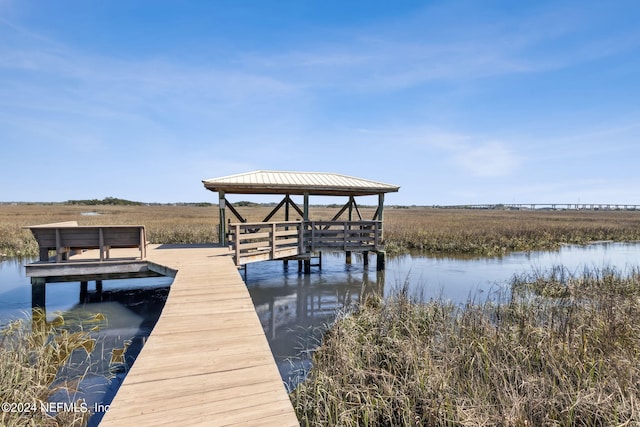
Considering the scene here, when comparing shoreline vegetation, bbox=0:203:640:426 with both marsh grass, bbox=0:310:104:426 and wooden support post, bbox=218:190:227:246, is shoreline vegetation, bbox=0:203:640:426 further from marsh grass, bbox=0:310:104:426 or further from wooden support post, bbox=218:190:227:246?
wooden support post, bbox=218:190:227:246

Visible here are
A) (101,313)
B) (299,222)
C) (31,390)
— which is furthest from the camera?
(299,222)

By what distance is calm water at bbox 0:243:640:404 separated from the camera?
22.7 feet

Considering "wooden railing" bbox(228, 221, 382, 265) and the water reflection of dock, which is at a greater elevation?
"wooden railing" bbox(228, 221, 382, 265)

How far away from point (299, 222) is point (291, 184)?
1564 millimetres

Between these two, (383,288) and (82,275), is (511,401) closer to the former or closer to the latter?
(383,288)

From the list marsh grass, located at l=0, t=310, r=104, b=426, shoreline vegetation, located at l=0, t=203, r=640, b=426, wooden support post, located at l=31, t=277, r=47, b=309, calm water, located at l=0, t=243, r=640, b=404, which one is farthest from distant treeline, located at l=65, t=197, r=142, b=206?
shoreline vegetation, located at l=0, t=203, r=640, b=426

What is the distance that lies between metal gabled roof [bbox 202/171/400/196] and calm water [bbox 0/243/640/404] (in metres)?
3.73

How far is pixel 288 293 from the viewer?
1163 cm

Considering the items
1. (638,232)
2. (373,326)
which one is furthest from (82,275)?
(638,232)

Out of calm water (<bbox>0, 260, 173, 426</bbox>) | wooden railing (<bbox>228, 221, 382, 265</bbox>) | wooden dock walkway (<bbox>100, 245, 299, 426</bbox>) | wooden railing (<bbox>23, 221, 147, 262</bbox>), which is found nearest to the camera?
wooden dock walkway (<bbox>100, 245, 299, 426</bbox>)

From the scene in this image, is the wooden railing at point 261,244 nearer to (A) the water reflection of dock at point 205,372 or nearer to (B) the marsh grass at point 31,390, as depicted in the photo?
(A) the water reflection of dock at point 205,372

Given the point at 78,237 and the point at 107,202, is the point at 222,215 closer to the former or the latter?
the point at 78,237

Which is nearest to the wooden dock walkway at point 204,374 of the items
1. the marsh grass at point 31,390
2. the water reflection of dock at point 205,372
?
the water reflection of dock at point 205,372

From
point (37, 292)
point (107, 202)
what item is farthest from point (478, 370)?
point (107, 202)
